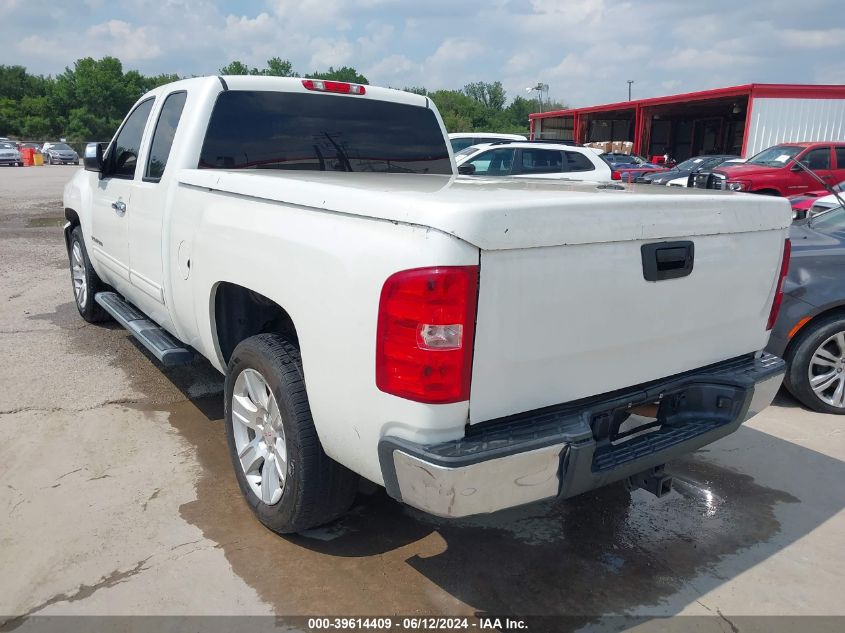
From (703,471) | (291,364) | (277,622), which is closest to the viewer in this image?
(277,622)

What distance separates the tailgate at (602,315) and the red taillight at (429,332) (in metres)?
0.05

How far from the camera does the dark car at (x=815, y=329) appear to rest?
176 inches

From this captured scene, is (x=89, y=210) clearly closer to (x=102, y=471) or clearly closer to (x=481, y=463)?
(x=102, y=471)

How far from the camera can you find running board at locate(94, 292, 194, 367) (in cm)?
378

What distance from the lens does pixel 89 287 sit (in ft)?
19.3

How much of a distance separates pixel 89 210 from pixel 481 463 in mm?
4540

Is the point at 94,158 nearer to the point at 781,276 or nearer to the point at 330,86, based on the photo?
the point at 330,86

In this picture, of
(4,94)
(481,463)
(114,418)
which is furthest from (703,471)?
(4,94)

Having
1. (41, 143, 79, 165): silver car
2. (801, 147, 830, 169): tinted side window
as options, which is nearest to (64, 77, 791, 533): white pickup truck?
(801, 147, 830, 169): tinted side window

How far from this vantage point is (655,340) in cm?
263

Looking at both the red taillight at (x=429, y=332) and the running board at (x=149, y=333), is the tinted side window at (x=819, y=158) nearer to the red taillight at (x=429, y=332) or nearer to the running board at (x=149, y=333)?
the running board at (x=149, y=333)

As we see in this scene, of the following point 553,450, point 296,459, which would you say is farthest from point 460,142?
point 553,450

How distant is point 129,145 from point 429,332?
3.58 meters

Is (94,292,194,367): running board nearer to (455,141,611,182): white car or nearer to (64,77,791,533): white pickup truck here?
(64,77,791,533): white pickup truck
